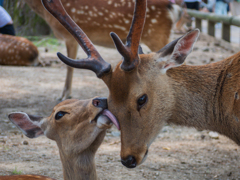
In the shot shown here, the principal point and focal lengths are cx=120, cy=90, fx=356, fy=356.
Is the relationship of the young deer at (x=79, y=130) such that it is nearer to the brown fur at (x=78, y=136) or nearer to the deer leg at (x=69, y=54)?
the brown fur at (x=78, y=136)

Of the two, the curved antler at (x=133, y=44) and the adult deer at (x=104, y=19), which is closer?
the curved antler at (x=133, y=44)

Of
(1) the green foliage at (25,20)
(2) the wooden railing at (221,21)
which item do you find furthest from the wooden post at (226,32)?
(1) the green foliage at (25,20)

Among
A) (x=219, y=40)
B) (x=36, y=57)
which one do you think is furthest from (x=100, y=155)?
(x=219, y=40)

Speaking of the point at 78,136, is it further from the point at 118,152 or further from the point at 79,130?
the point at 118,152

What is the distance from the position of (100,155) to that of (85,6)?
9.20 feet

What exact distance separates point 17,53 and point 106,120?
5940 millimetres

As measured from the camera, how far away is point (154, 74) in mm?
2773

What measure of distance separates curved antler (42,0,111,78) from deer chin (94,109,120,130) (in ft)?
0.94

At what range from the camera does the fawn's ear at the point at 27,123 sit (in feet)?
9.91

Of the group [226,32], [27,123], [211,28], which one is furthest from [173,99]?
[211,28]

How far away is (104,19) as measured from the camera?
571 cm

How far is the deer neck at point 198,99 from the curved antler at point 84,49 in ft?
1.97

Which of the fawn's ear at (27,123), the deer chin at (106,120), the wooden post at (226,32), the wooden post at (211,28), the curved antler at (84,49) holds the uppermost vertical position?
the curved antler at (84,49)

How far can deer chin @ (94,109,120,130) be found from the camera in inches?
102
